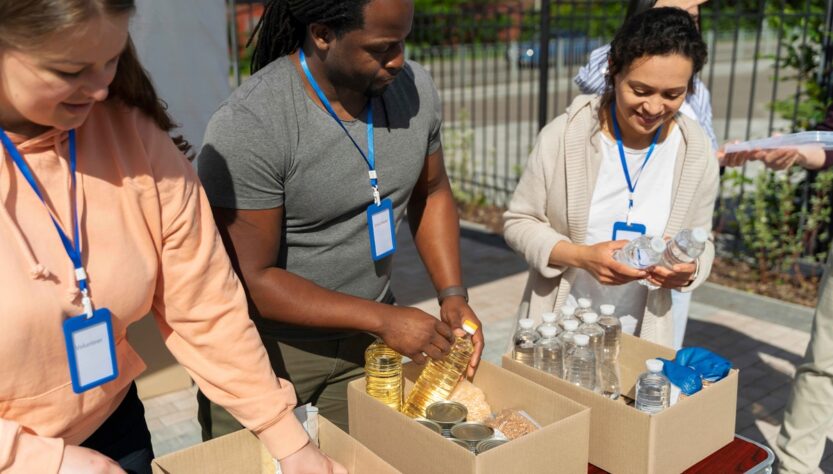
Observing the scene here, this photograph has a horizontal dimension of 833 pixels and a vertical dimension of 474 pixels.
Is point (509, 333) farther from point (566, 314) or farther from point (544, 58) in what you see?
point (544, 58)

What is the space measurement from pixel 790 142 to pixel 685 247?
25.8 inches

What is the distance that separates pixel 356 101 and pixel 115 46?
28.7 inches

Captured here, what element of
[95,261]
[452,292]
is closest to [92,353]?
[95,261]

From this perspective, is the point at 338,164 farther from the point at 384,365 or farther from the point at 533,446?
the point at 533,446

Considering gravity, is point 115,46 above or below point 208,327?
above

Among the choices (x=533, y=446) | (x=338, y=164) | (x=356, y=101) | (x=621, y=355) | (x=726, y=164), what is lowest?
(x=621, y=355)

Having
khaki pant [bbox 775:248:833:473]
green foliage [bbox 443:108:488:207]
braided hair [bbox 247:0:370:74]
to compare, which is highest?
braided hair [bbox 247:0:370:74]

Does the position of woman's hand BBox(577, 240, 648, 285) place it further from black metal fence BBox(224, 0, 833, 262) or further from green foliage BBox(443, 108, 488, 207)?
green foliage BBox(443, 108, 488, 207)

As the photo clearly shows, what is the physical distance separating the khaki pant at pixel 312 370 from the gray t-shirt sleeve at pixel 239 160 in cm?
45

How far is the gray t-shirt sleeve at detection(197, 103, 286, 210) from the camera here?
1.68 m

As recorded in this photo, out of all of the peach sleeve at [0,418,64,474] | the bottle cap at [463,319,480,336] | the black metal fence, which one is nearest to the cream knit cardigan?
the bottle cap at [463,319,480,336]

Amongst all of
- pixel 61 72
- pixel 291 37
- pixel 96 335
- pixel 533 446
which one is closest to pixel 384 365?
pixel 533 446

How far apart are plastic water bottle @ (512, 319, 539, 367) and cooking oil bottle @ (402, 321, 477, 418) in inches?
5.6

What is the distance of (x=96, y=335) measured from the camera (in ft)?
4.35
